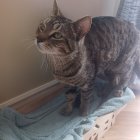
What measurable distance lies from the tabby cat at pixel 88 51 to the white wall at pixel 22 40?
0.18 metres

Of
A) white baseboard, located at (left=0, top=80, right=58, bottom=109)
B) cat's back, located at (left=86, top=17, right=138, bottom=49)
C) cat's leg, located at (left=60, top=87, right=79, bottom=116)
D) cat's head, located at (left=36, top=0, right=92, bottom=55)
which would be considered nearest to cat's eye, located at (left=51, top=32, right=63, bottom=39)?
cat's head, located at (left=36, top=0, right=92, bottom=55)

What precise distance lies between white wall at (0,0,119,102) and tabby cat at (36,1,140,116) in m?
0.18

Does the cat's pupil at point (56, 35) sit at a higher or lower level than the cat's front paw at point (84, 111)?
higher

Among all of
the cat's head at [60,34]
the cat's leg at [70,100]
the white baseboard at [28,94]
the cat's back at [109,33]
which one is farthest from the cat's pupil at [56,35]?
the white baseboard at [28,94]

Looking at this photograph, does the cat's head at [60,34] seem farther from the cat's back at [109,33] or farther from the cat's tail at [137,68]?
the cat's tail at [137,68]

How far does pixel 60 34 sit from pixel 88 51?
25 centimetres

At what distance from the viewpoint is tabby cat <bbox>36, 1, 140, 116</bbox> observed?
1175 millimetres

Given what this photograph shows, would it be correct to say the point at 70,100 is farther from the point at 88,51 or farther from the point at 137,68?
the point at 137,68

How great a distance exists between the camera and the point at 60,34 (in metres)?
1.17

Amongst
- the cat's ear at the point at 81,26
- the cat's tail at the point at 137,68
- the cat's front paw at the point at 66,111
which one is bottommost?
the cat's front paw at the point at 66,111

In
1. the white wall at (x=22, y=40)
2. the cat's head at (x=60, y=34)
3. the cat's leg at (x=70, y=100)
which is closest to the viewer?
the cat's head at (x=60, y=34)

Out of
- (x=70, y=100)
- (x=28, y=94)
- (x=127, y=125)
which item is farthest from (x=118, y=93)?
(x=28, y=94)

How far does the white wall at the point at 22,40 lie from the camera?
136 centimetres

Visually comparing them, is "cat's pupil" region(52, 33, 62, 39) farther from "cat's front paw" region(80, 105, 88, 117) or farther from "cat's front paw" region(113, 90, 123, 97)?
"cat's front paw" region(113, 90, 123, 97)
